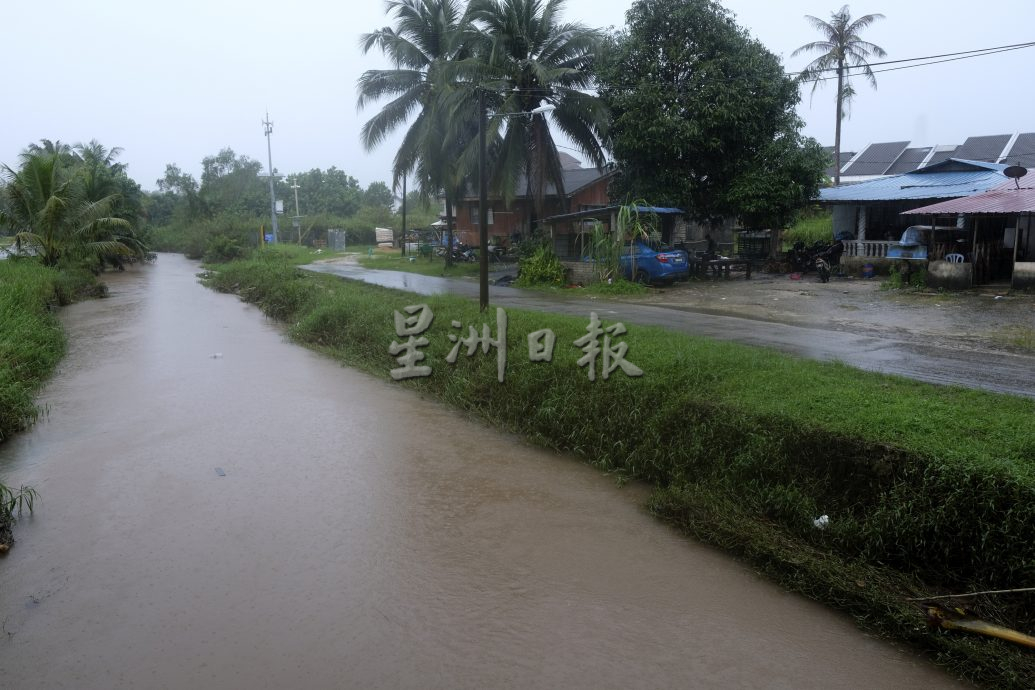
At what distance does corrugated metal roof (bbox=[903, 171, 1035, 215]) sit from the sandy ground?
162 centimetres

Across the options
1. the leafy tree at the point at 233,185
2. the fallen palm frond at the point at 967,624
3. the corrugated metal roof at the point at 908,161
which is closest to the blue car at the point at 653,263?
the fallen palm frond at the point at 967,624

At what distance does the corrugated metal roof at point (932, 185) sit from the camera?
62.3 ft

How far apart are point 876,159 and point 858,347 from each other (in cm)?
2959

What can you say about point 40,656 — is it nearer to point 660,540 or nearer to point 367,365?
point 660,540

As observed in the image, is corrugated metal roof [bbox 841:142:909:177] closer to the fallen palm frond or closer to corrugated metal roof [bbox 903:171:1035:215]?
corrugated metal roof [bbox 903:171:1035:215]

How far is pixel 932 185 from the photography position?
2016 centimetres

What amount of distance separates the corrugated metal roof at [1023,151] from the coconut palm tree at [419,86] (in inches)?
877

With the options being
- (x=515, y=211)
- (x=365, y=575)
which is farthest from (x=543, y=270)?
(x=365, y=575)

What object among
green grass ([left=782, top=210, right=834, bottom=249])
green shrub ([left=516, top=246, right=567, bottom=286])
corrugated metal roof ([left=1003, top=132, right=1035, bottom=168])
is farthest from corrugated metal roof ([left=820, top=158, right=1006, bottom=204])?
corrugated metal roof ([left=1003, top=132, right=1035, bottom=168])

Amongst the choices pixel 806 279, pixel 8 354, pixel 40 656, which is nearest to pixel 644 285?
pixel 806 279

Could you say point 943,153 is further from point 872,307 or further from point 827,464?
point 827,464

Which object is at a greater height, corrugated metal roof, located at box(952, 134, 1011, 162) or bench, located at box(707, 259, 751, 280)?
corrugated metal roof, located at box(952, 134, 1011, 162)

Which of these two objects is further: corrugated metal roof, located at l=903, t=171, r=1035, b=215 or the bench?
the bench

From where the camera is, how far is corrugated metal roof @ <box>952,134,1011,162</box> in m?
33.1
